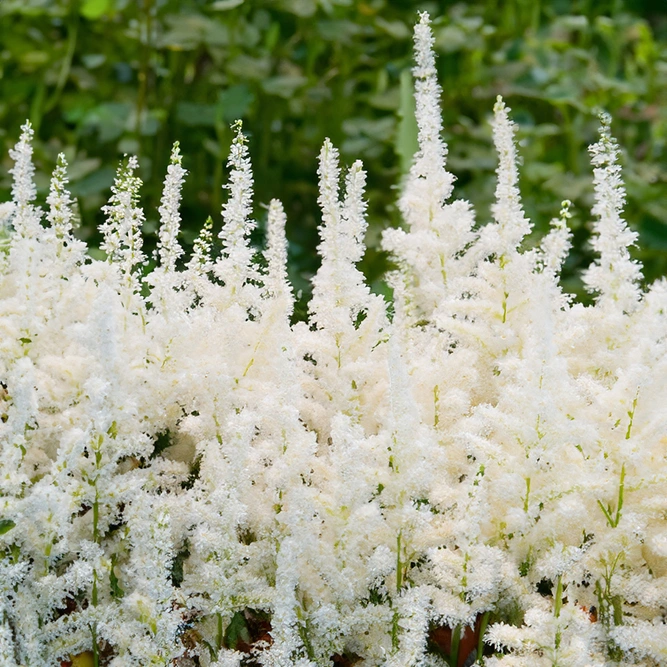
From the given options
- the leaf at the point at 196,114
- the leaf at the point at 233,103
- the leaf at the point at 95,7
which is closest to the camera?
the leaf at the point at 233,103

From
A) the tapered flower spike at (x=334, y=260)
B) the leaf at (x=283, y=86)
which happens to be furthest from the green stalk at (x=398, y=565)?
the leaf at (x=283, y=86)

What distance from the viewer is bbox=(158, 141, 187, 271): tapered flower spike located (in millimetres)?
1054

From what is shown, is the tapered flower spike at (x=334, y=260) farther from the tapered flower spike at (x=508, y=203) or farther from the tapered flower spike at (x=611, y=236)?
the tapered flower spike at (x=611, y=236)

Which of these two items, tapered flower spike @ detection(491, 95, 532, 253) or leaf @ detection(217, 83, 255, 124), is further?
leaf @ detection(217, 83, 255, 124)

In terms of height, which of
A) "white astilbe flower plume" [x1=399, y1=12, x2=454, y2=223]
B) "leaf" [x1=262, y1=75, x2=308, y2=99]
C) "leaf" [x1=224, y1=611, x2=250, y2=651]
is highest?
"leaf" [x1=262, y1=75, x2=308, y2=99]

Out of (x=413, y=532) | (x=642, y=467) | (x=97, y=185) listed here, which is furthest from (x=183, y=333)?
(x=97, y=185)

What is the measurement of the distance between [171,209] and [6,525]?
37 cm

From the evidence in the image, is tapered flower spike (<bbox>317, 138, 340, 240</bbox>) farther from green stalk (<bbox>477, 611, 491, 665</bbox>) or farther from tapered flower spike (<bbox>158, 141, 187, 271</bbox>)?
green stalk (<bbox>477, 611, 491, 665</bbox>)

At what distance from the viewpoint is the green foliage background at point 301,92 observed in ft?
10.5

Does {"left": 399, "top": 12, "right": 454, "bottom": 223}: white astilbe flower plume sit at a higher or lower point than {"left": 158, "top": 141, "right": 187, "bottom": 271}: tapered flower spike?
higher

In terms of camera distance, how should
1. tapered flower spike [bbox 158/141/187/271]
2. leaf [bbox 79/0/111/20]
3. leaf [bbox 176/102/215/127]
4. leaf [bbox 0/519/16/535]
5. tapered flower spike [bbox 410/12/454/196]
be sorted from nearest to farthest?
leaf [bbox 0/519/16/535], tapered flower spike [bbox 158/141/187/271], tapered flower spike [bbox 410/12/454/196], leaf [bbox 79/0/111/20], leaf [bbox 176/102/215/127]

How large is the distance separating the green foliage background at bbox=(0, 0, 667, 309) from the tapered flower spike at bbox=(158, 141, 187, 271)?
1.76 meters

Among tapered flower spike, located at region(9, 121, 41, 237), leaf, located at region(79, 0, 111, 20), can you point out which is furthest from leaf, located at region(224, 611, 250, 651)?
leaf, located at region(79, 0, 111, 20)

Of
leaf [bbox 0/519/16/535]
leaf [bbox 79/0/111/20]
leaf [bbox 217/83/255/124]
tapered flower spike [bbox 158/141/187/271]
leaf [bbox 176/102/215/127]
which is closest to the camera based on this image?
leaf [bbox 0/519/16/535]
